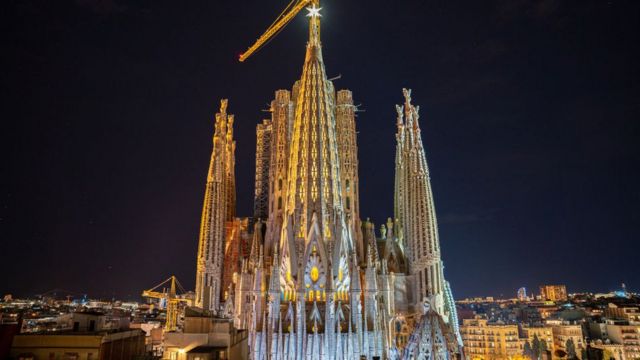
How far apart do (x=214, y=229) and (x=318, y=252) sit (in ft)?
37.7

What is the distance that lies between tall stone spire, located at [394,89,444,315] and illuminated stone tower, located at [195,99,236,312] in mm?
20239

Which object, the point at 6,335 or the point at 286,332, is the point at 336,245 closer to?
the point at 286,332

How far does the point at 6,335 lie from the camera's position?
22.8 m

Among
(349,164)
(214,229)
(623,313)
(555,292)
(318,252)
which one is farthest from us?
(555,292)

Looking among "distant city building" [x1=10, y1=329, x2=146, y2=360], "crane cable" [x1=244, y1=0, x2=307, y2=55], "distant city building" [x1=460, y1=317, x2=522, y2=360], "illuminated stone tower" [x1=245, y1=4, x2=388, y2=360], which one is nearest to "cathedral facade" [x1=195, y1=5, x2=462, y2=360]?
"illuminated stone tower" [x1=245, y1=4, x2=388, y2=360]

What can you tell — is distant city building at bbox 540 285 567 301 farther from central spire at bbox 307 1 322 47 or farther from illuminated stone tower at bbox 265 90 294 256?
central spire at bbox 307 1 322 47

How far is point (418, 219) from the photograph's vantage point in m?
51.6

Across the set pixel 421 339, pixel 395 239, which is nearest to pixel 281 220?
pixel 395 239

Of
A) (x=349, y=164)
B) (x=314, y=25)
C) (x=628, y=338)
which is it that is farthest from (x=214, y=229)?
(x=628, y=338)

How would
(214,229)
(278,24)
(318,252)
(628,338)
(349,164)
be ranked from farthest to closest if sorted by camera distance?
(278,24) → (628,338) → (349,164) → (214,229) → (318,252)

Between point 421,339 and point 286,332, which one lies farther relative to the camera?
point 286,332

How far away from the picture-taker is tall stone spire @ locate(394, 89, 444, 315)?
162ft

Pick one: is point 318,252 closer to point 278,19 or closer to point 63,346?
point 63,346

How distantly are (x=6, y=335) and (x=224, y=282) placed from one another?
103 feet
